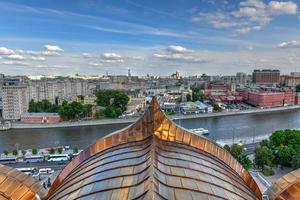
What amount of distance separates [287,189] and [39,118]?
132 feet

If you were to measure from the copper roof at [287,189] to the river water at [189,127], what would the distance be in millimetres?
24462

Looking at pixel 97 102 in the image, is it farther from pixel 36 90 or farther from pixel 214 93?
pixel 214 93

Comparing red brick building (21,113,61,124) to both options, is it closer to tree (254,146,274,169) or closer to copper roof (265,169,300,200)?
tree (254,146,274,169)

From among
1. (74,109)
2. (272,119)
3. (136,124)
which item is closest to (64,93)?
(74,109)

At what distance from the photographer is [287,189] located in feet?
17.6

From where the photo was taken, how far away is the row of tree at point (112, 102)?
45250 millimetres

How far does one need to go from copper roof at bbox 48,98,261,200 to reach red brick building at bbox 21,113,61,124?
3677 cm

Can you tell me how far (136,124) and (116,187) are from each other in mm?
2652

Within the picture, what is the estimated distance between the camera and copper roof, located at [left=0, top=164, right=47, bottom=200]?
5.20 m

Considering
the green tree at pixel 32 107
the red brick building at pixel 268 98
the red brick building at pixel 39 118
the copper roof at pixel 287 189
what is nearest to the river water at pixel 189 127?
the red brick building at pixel 39 118

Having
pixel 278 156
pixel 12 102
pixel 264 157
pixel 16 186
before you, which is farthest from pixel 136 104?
pixel 16 186

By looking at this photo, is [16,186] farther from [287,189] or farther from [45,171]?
[45,171]

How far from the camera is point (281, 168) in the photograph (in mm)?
21609

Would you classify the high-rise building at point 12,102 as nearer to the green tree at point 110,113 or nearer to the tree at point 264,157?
the green tree at point 110,113
